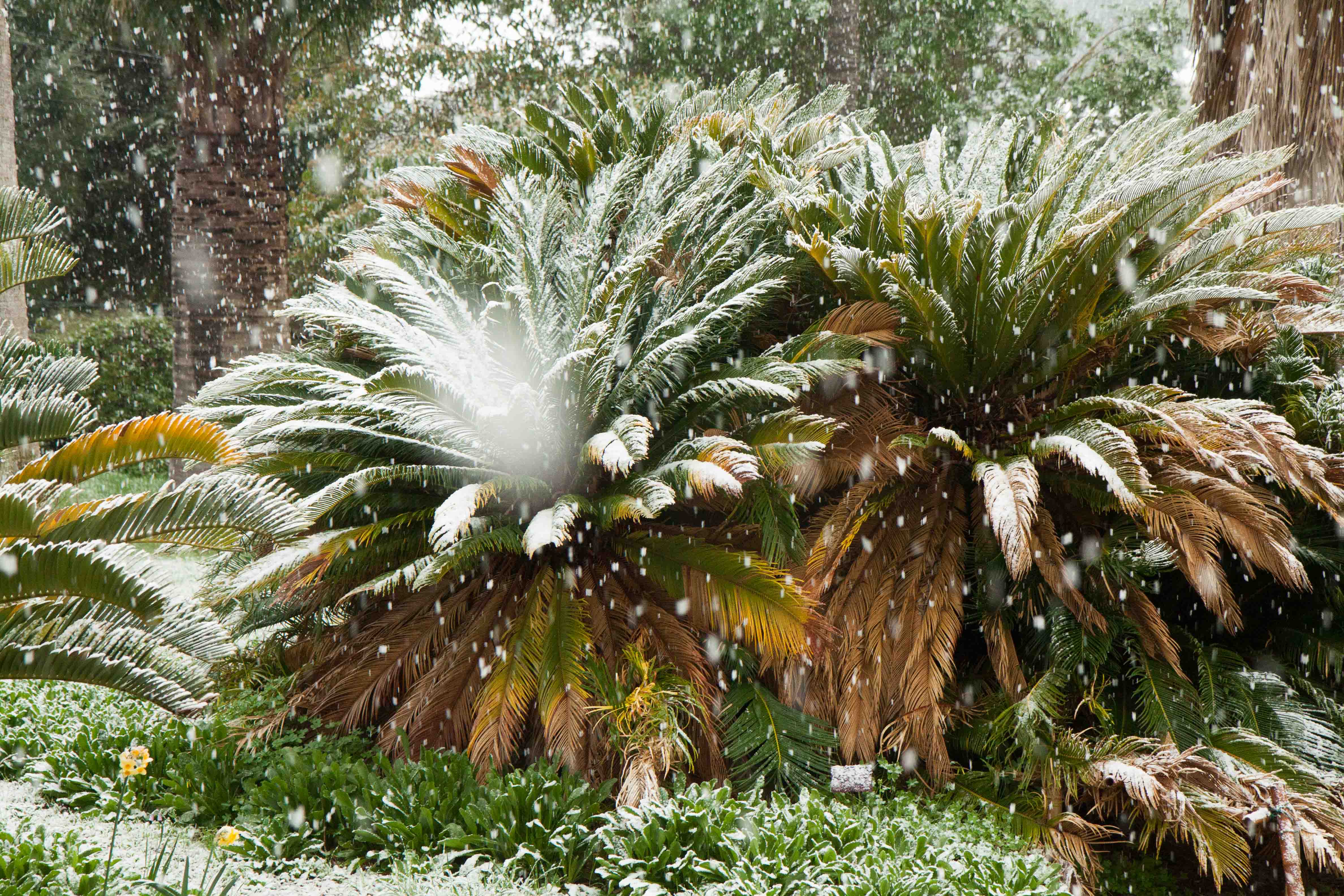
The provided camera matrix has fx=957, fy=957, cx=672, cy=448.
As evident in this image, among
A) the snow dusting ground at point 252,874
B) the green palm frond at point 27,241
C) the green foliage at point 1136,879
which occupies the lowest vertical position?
A: the green foliage at point 1136,879

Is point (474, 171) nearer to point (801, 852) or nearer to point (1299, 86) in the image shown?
point (801, 852)

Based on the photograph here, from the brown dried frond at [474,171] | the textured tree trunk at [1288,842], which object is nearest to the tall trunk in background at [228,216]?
the brown dried frond at [474,171]

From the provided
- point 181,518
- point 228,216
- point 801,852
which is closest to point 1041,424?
point 801,852

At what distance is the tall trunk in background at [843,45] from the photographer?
467 inches

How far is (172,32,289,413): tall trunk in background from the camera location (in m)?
8.95

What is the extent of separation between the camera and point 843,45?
11.9 m

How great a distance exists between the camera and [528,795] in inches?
147

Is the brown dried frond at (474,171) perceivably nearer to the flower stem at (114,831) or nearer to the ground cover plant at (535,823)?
the ground cover plant at (535,823)

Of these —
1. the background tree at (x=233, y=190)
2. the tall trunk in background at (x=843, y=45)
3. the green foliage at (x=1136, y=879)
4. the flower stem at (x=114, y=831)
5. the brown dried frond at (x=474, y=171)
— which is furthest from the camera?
the tall trunk in background at (x=843, y=45)

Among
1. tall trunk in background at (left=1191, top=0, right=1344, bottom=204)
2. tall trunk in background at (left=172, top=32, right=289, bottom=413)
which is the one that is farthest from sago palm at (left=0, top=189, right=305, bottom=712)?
tall trunk in background at (left=1191, top=0, right=1344, bottom=204)

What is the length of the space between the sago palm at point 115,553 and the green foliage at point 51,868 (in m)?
0.58

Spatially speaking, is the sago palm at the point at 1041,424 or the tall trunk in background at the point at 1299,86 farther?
the tall trunk in background at the point at 1299,86

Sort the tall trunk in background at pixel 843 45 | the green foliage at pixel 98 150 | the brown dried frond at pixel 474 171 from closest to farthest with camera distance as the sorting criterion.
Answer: the brown dried frond at pixel 474 171 < the tall trunk in background at pixel 843 45 < the green foliage at pixel 98 150

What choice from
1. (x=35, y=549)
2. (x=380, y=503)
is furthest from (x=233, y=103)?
(x=35, y=549)
